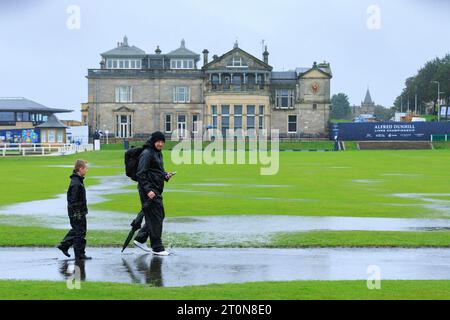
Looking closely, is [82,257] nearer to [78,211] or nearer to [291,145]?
[78,211]

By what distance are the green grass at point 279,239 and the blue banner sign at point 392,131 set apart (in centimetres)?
10181

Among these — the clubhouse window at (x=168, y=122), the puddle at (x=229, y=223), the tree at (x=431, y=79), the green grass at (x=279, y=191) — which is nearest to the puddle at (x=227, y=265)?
the puddle at (x=229, y=223)

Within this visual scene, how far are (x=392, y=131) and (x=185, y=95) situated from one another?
98.5 ft

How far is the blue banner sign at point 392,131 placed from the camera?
401 feet

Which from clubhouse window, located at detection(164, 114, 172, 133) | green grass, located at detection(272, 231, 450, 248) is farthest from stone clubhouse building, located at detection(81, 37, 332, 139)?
green grass, located at detection(272, 231, 450, 248)

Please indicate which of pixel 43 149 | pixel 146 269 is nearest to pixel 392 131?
pixel 43 149

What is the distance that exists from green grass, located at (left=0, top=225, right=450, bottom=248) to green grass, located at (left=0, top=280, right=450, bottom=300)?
501 cm

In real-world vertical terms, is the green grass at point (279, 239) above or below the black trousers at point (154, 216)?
below

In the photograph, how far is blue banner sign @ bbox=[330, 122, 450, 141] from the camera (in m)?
122

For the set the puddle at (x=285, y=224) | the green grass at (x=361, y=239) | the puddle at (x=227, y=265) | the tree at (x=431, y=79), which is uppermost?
the tree at (x=431, y=79)

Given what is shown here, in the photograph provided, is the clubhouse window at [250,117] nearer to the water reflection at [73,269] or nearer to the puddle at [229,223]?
the puddle at [229,223]

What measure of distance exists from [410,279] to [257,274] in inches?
105

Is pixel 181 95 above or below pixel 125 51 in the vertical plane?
below

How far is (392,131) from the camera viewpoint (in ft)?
402
